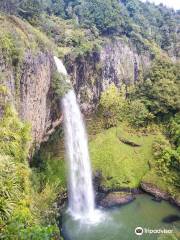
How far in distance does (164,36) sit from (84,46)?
2084 centimetres

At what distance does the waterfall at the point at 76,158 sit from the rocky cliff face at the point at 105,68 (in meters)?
2.99

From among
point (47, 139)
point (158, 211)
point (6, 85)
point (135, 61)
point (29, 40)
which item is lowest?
point (158, 211)

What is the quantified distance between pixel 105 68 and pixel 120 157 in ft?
27.6

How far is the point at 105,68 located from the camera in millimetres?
29422

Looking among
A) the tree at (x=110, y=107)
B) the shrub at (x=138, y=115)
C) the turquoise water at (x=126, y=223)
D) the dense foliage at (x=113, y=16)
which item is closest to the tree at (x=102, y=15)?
the dense foliage at (x=113, y=16)

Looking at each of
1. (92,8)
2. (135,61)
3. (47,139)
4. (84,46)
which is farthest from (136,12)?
(47,139)

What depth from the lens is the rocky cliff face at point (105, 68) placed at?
86.0 feet

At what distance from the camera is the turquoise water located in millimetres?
18797

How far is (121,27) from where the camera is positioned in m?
34.3

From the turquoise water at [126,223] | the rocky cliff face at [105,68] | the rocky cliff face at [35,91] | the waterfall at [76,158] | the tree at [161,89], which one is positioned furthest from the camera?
the tree at [161,89]

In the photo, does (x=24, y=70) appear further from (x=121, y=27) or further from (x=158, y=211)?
(x=121, y=27)

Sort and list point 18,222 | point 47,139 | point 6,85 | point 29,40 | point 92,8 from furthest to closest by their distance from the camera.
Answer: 1. point 92,8
2. point 47,139
3. point 29,40
4. point 6,85
5. point 18,222

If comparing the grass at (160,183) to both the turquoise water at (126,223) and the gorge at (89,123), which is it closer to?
the gorge at (89,123)

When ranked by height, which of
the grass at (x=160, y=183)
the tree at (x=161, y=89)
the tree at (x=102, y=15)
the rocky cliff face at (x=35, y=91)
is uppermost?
the tree at (x=102, y=15)
